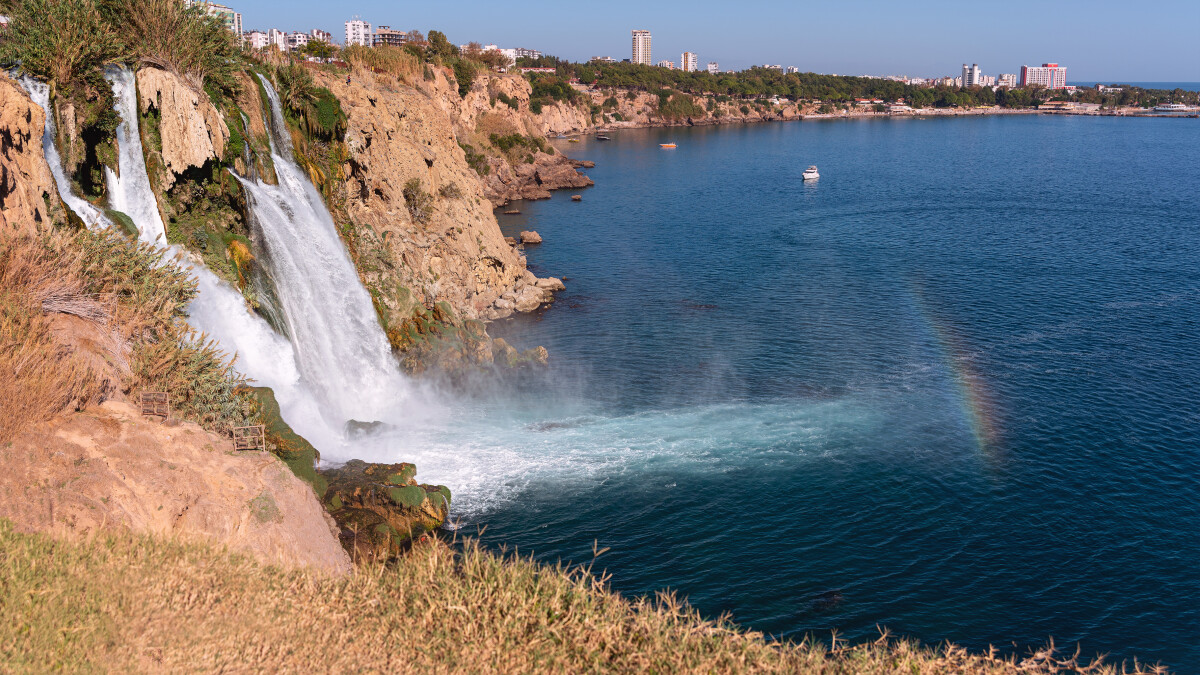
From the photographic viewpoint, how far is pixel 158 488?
1554 centimetres

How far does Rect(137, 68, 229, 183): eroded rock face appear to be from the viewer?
2458cm

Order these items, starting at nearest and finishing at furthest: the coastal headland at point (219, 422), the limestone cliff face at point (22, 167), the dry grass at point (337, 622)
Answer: the dry grass at point (337, 622)
the coastal headland at point (219, 422)
the limestone cliff face at point (22, 167)

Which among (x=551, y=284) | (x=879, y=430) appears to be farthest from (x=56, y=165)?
(x=551, y=284)

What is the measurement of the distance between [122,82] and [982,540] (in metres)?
27.1

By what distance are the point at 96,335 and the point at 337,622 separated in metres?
9.48

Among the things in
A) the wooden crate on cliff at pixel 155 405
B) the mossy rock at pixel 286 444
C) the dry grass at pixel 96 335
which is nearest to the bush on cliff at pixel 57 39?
the dry grass at pixel 96 335

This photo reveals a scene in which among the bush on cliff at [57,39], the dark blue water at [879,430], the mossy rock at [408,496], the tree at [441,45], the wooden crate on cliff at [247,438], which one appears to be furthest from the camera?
the tree at [441,45]

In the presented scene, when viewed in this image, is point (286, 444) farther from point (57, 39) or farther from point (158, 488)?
point (57, 39)

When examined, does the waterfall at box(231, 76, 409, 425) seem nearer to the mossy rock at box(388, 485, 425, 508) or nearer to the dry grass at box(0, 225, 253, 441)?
the dry grass at box(0, 225, 253, 441)

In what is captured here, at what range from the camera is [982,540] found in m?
23.7

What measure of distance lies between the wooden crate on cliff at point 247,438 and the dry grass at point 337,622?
5073mm

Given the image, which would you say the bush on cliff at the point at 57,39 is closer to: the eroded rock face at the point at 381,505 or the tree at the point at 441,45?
the eroded rock face at the point at 381,505

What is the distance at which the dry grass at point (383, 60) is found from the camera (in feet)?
163

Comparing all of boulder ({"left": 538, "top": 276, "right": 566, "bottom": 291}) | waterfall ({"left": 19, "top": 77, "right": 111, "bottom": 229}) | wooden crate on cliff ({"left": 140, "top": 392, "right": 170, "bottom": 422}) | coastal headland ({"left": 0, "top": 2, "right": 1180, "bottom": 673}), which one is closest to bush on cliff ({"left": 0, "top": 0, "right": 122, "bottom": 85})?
coastal headland ({"left": 0, "top": 2, "right": 1180, "bottom": 673})
